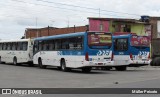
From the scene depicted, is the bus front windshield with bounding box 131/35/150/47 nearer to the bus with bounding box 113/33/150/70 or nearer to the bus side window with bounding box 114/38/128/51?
the bus with bounding box 113/33/150/70

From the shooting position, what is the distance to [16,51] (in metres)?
39.4

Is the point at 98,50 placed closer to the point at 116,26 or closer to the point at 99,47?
the point at 99,47

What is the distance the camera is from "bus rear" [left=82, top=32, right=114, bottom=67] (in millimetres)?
25969

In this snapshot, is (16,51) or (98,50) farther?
(16,51)

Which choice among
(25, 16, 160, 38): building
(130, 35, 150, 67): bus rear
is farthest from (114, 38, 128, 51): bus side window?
(25, 16, 160, 38): building

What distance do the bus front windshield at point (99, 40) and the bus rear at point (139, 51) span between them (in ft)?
18.0

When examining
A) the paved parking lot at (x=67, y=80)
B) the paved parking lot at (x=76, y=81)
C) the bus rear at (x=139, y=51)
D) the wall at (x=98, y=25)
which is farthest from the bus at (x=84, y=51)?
the wall at (x=98, y=25)

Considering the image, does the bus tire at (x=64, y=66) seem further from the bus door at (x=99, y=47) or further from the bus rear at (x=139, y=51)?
the bus rear at (x=139, y=51)

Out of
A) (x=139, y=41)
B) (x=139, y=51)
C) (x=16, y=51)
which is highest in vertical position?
(x=139, y=41)

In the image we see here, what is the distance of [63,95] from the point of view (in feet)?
44.4

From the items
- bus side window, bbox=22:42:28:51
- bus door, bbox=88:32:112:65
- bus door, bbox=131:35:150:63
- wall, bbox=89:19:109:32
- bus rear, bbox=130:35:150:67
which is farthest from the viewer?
wall, bbox=89:19:109:32

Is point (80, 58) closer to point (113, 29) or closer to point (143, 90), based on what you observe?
point (143, 90)

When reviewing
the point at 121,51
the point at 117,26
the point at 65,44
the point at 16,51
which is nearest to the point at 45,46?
the point at 65,44

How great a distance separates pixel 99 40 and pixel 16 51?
15.4 m
